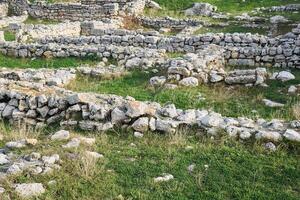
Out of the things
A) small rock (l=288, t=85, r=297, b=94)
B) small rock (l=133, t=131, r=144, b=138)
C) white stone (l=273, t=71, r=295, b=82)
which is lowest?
small rock (l=133, t=131, r=144, b=138)

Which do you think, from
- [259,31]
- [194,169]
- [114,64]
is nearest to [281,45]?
[114,64]

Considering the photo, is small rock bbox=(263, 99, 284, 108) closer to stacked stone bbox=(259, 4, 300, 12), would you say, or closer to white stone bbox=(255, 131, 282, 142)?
white stone bbox=(255, 131, 282, 142)

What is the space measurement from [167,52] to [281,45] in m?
4.78

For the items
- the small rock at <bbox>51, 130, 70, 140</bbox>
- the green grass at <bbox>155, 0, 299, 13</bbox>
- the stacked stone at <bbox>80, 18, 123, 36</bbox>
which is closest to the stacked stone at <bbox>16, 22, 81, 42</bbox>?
the stacked stone at <bbox>80, 18, 123, 36</bbox>

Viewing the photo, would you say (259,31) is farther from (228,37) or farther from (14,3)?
(14,3)

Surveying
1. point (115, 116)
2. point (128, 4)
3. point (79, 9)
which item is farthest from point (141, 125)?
point (79, 9)

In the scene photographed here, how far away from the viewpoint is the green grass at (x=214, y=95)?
1247 cm

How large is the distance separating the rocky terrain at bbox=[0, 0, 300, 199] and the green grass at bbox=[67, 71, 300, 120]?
31 mm

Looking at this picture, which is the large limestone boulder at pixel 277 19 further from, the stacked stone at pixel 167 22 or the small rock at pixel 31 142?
the small rock at pixel 31 142

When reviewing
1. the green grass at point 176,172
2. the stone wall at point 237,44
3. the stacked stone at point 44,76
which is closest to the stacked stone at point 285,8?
the stone wall at point 237,44

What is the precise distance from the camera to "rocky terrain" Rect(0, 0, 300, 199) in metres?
8.09

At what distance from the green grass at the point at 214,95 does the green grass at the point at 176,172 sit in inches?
114

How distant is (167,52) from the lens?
20.9m

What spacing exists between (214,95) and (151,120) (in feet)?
14.2
